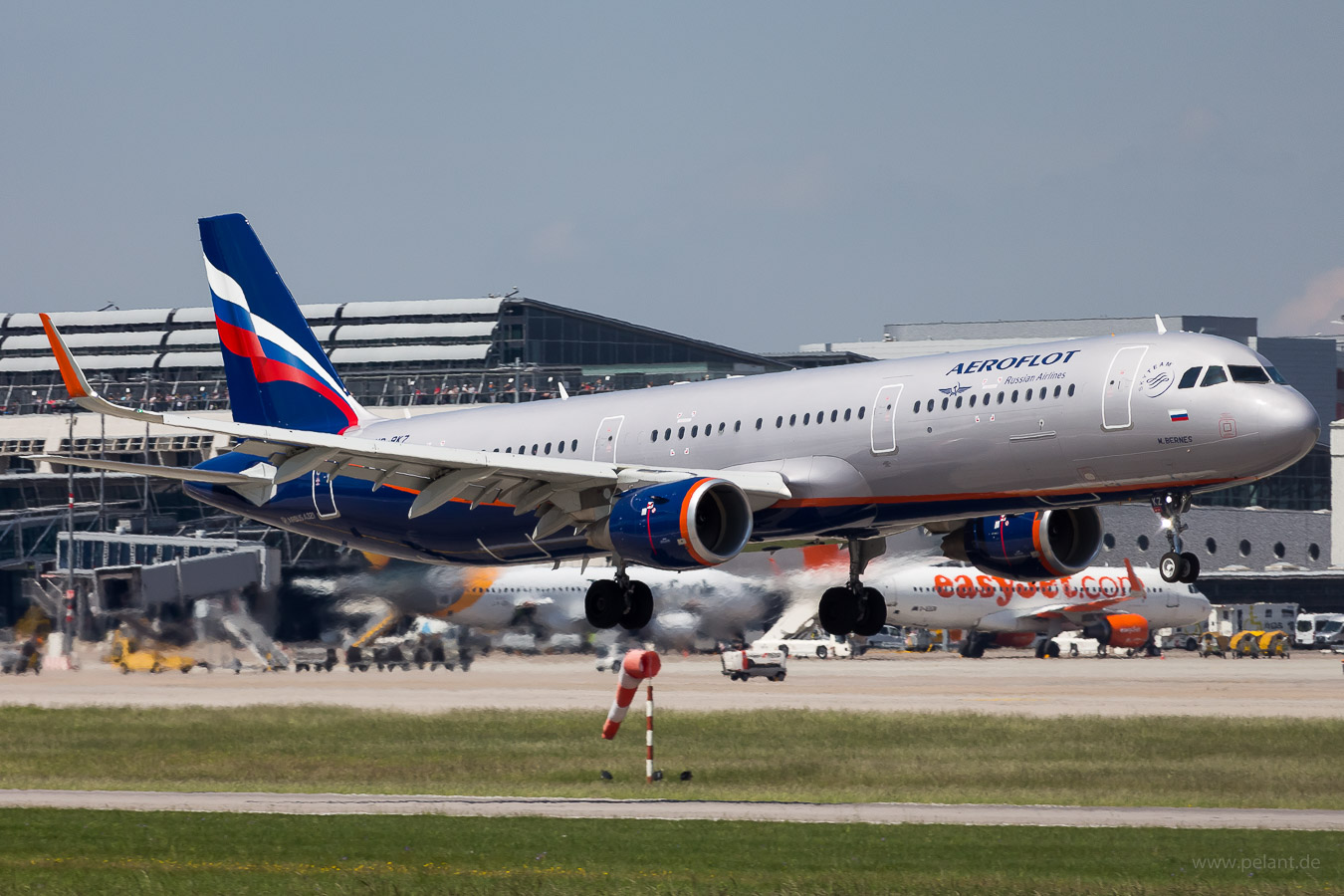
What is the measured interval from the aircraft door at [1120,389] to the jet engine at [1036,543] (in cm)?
721

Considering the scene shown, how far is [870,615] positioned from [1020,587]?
58.2m

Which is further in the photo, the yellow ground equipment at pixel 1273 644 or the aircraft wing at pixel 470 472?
the yellow ground equipment at pixel 1273 644

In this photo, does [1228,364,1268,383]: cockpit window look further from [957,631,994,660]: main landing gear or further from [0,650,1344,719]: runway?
[957,631,994,660]: main landing gear

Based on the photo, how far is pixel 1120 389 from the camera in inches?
1241

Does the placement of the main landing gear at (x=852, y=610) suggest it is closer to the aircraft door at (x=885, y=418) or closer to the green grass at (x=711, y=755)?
the green grass at (x=711, y=755)

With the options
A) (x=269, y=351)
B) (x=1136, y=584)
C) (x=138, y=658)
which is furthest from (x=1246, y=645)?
(x=269, y=351)

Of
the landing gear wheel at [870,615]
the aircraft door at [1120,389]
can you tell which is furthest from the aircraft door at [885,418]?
the landing gear wheel at [870,615]

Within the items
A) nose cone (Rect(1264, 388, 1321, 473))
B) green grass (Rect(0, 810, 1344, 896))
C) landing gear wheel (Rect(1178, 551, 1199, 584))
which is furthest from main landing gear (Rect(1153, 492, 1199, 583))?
green grass (Rect(0, 810, 1344, 896))

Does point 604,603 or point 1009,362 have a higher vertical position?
point 1009,362

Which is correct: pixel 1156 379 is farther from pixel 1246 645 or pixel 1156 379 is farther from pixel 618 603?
pixel 1246 645

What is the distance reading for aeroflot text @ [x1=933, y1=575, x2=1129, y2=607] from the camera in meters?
94.8

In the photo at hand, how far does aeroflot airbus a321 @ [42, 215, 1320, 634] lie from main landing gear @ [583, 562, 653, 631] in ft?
0.16

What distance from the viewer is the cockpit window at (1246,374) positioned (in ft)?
101

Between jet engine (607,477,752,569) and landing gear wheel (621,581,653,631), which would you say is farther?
landing gear wheel (621,581,653,631)
